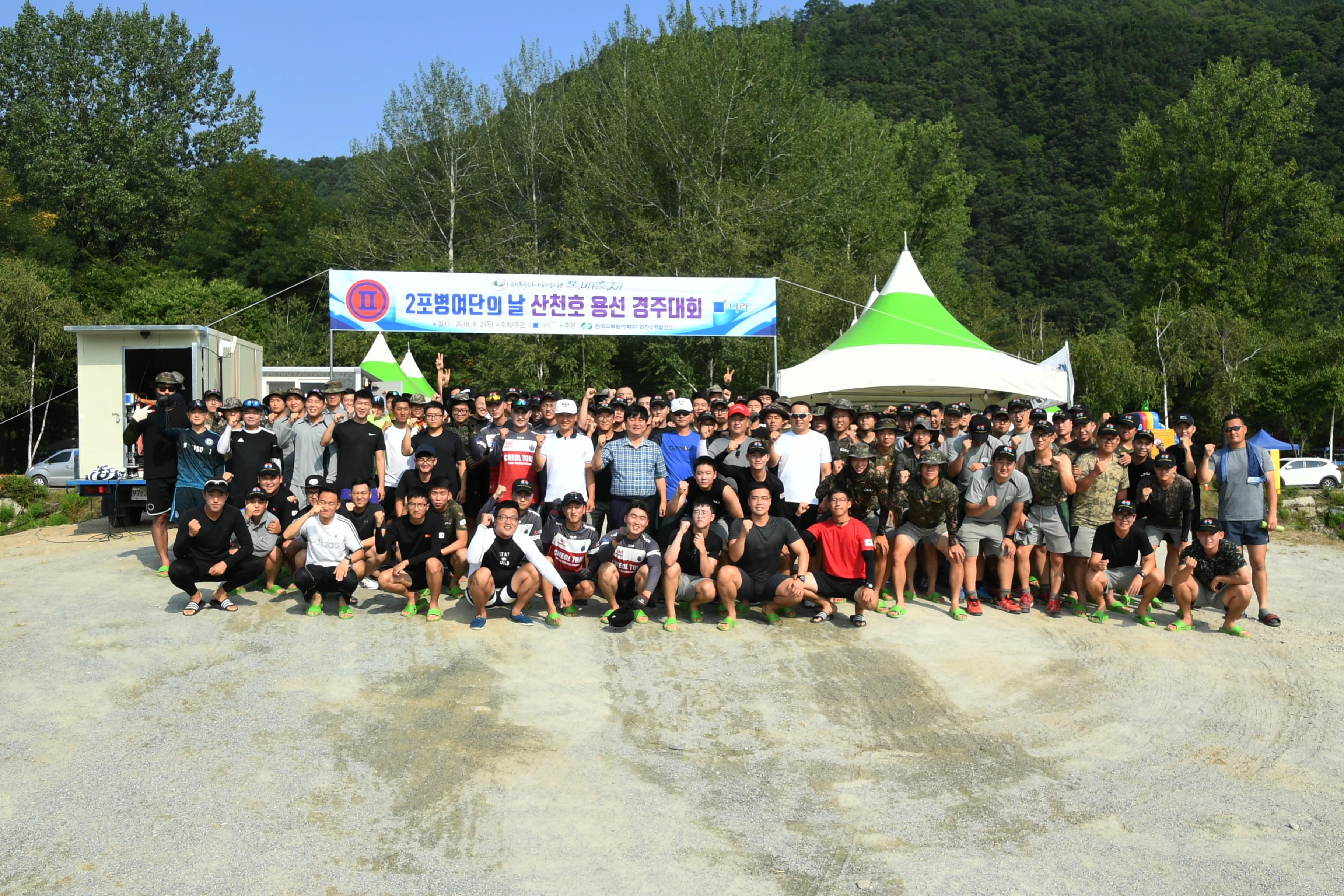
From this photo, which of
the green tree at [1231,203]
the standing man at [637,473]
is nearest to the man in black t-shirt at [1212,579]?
the standing man at [637,473]

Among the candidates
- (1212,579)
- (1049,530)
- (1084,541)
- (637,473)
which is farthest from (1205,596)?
(637,473)

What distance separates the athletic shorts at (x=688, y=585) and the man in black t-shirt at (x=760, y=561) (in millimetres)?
135

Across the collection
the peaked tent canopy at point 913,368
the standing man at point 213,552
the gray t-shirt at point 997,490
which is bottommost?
the standing man at point 213,552

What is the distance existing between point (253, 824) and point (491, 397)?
526 centimetres

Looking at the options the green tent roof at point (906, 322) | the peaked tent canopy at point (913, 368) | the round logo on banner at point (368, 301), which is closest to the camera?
the peaked tent canopy at point (913, 368)

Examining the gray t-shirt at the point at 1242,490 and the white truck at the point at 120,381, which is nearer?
the gray t-shirt at the point at 1242,490

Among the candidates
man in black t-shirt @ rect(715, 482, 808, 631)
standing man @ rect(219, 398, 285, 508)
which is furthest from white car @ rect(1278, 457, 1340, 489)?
standing man @ rect(219, 398, 285, 508)

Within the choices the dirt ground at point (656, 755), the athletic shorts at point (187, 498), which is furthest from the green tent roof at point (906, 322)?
the athletic shorts at point (187, 498)

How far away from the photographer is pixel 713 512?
24.8ft

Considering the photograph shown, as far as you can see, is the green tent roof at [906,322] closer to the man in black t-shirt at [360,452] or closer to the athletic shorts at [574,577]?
the athletic shorts at [574,577]

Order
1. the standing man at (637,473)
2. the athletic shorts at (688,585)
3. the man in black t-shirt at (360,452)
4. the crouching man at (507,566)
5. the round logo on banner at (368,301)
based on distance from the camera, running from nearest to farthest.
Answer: the crouching man at (507,566), the athletic shorts at (688,585), the standing man at (637,473), the man in black t-shirt at (360,452), the round logo on banner at (368,301)

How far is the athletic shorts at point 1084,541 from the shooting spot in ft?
25.8

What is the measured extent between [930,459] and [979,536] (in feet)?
2.68

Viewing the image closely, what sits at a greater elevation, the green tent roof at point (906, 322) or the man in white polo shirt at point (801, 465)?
the green tent roof at point (906, 322)
